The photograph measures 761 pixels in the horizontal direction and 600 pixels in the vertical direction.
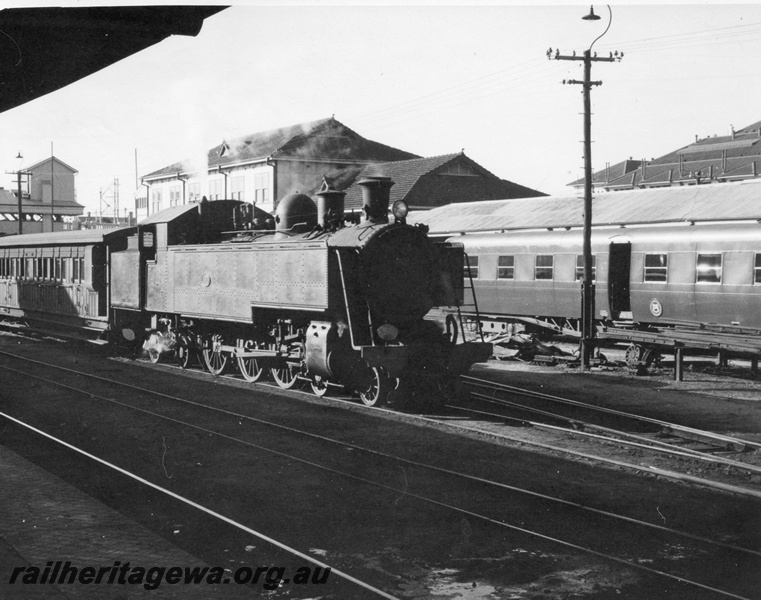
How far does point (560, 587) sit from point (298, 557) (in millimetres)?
1776

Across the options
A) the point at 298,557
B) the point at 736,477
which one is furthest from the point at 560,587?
the point at 736,477

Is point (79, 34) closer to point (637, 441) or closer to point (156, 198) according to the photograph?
point (637, 441)

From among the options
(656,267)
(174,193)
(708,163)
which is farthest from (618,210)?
(708,163)

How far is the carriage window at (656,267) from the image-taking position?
58.6 feet

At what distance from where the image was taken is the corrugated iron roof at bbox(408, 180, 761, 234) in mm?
18562

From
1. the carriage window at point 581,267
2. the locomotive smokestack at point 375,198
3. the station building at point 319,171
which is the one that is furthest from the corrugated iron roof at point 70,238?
the carriage window at point 581,267

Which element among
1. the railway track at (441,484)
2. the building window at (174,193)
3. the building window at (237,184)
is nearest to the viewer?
the railway track at (441,484)

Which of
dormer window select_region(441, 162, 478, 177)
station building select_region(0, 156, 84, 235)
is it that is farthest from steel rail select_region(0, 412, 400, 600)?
station building select_region(0, 156, 84, 235)

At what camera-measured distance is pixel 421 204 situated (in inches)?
1449

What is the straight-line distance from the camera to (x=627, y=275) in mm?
19328

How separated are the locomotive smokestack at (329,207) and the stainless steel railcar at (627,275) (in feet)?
27.5

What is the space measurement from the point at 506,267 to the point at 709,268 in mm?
5845

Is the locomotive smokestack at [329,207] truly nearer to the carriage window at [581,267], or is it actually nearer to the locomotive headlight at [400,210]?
the locomotive headlight at [400,210]

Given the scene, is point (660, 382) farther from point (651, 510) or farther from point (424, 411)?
point (651, 510)
